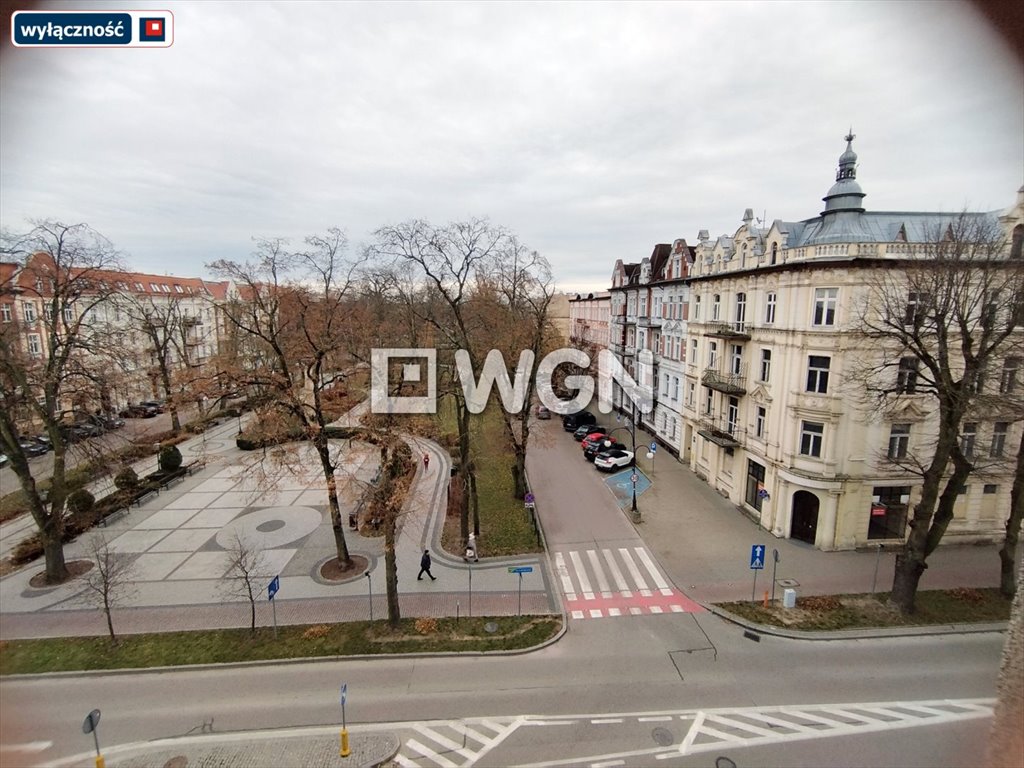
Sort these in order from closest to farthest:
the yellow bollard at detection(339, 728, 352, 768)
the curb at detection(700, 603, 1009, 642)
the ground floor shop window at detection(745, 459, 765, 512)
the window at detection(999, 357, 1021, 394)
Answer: the yellow bollard at detection(339, 728, 352, 768)
the curb at detection(700, 603, 1009, 642)
the window at detection(999, 357, 1021, 394)
the ground floor shop window at detection(745, 459, 765, 512)

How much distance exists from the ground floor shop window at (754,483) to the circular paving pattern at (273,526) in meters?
17.8

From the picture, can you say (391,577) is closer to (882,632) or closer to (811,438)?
(882,632)

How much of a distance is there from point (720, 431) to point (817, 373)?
18.8ft

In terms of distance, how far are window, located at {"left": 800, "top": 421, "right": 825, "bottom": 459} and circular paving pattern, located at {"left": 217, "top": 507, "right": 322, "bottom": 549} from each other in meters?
18.6

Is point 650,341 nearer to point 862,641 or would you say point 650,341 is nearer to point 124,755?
point 862,641

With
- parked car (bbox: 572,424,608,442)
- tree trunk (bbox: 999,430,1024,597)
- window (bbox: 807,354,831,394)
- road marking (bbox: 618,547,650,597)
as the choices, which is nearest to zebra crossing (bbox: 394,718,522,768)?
road marking (bbox: 618,547,650,597)

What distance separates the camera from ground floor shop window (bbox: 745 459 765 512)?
18656 millimetres

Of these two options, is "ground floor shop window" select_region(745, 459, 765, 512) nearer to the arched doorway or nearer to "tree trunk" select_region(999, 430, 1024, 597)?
the arched doorway

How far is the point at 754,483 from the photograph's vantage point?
1927 centimetres

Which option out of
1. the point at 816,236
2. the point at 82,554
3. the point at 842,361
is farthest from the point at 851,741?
the point at 82,554

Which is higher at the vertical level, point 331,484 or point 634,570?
point 331,484

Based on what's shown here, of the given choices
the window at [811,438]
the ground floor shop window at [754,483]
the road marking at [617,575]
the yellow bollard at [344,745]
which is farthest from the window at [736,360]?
the yellow bollard at [344,745]

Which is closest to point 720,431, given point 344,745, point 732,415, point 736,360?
point 732,415

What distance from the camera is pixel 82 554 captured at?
1625cm
